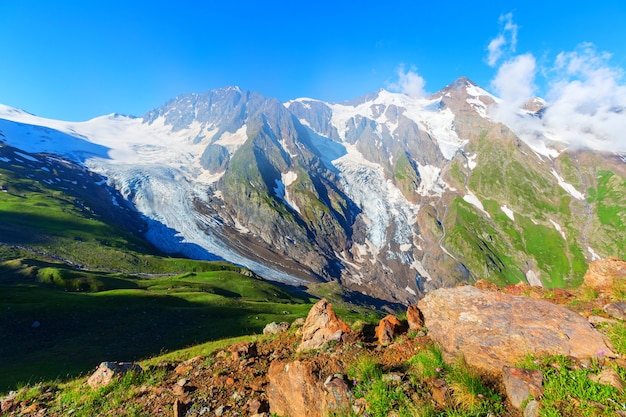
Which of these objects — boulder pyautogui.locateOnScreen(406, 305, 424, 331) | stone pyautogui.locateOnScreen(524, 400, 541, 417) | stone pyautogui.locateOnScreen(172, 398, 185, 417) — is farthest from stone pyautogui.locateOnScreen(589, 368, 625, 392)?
stone pyautogui.locateOnScreen(172, 398, 185, 417)

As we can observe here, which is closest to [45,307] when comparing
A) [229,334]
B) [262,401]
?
[229,334]

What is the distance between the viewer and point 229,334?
46594 millimetres

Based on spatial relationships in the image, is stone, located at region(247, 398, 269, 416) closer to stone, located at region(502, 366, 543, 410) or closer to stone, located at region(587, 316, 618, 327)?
stone, located at region(502, 366, 543, 410)

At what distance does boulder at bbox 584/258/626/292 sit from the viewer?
12.5 m

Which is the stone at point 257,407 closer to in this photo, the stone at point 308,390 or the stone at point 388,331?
the stone at point 308,390

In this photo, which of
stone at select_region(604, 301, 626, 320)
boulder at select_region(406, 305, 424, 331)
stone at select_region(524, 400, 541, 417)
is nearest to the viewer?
stone at select_region(524, 400, 541, 417)

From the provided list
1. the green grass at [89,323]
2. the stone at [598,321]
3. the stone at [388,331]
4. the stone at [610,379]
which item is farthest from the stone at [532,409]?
the green grass at [89,323]

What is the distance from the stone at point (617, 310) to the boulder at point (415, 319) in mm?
6295

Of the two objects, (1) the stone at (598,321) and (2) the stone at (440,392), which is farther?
(1) the stone at (598,321)

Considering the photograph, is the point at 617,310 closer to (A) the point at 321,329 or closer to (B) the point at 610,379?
(B) the point at 610,379

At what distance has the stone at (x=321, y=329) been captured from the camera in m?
14.4

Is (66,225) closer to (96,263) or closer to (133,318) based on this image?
(96,263)

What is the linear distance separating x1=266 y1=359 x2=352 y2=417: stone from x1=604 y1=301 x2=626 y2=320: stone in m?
8.90

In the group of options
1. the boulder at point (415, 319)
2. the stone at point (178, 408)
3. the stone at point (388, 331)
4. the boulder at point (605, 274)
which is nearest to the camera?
the stone at point (178, 408)
